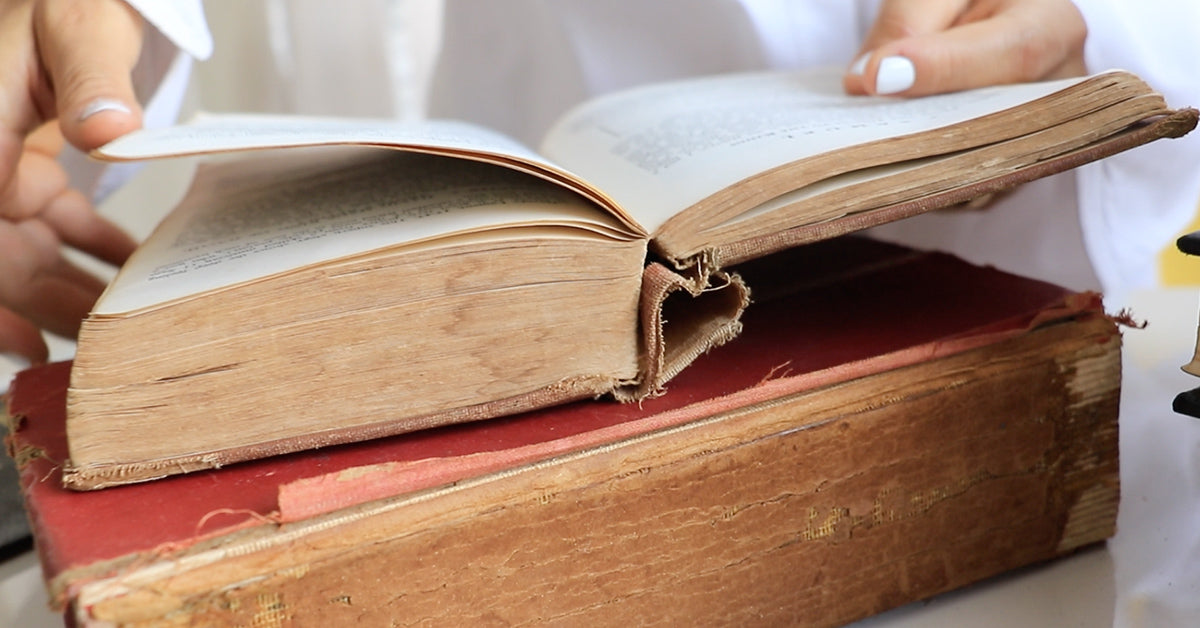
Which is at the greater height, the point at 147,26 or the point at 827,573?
the point at 147,26

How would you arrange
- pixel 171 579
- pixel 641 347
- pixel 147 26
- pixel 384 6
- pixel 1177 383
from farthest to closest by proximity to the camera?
pixel 384 6 → pixel 147 26 → pixel 1177 383 → pixel 641 347 → pixel 171 579

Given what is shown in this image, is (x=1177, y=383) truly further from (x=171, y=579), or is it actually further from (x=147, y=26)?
(x=147, y=26)

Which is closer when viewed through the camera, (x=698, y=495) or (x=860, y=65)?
(x=698, y=495)

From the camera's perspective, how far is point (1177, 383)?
0.70 metres

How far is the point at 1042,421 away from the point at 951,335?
0.23 feet

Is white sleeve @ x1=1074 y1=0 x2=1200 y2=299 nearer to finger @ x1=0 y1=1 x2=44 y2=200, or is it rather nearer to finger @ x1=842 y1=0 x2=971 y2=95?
finger @ x1=842 y1=0 x2=971 y2=95

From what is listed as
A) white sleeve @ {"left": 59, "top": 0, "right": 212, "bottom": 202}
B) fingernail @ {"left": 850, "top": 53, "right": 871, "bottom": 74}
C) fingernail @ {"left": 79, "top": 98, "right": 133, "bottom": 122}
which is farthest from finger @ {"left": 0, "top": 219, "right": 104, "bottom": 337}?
fingernail @ {"left": 850, "top": 53, "right": 871, "bottom": 74}

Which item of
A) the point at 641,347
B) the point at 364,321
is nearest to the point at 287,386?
the point at 364,321

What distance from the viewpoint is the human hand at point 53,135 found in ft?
1.96

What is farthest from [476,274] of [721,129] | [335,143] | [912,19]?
[912,19]

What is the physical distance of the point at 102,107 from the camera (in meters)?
0.58

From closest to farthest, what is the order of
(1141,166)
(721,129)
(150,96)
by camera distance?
(721,129) → (1141,166) → (150,96)

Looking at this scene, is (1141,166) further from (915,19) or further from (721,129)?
(721,129)

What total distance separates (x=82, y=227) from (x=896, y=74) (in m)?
0.64
